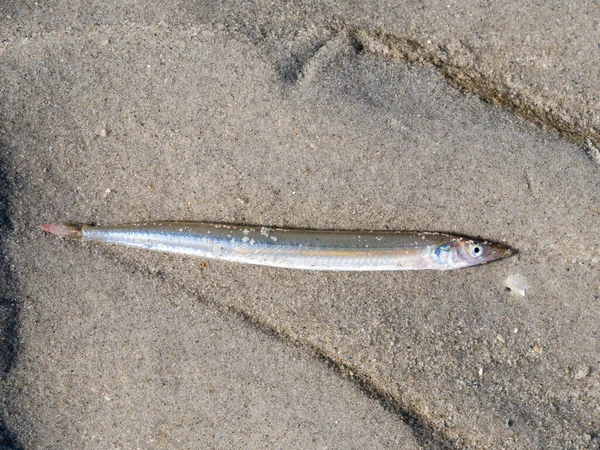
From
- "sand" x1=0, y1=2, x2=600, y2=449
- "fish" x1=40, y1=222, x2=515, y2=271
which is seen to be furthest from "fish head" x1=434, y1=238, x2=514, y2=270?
"sand" x1=0, y1=2, x2=600, y2=449

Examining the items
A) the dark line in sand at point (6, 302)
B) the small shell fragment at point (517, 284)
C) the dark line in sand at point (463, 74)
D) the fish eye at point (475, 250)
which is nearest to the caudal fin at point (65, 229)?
the dark line in sand at point (6, 302)

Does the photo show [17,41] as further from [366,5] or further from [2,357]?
[366,5]

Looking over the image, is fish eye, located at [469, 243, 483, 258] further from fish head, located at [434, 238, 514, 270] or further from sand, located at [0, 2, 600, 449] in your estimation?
sand, located at [0, 2, 600, 449]

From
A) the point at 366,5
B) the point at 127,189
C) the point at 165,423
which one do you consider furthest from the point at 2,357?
the point at 366,5

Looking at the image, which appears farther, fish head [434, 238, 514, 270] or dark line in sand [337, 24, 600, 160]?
dark line in sand [337, 24, 600, 160]

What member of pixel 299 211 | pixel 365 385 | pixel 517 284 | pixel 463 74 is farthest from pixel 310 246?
pixel 463 74

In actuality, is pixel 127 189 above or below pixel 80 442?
above

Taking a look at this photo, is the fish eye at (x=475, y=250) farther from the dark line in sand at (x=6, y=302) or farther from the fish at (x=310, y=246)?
the dark line in sand at (x=6, y=302)
